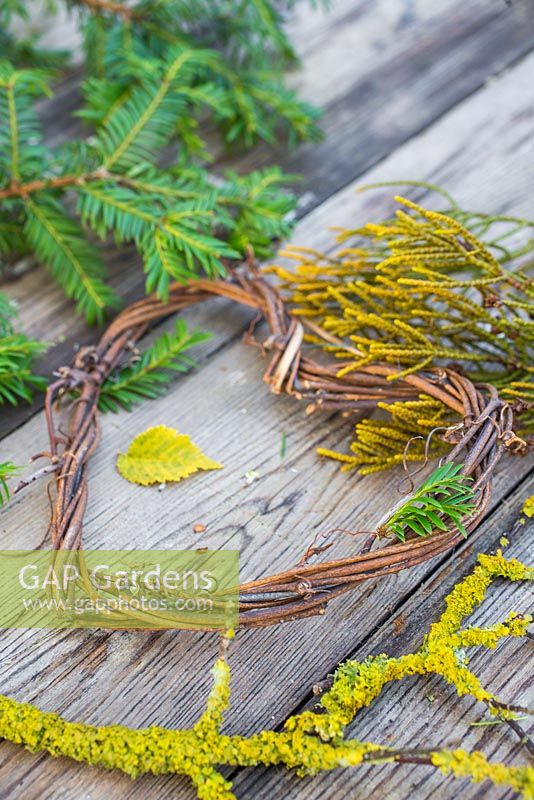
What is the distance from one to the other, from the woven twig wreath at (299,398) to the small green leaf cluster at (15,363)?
0.15ft

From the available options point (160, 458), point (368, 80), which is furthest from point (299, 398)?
point (368, 80)

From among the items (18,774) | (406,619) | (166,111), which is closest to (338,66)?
(166,111)

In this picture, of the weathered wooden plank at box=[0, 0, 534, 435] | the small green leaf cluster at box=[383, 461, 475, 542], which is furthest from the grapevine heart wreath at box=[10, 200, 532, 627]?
the weathered wooden plank at box=[0, 0, 534, 435]

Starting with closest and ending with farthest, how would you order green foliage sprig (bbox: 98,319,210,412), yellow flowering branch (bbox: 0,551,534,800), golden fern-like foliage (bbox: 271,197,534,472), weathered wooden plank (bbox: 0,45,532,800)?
yellow flowering branch (bbox: 0,551,534,800) < weathered wooden plank (bbox: 0,45,532,800) < golden fern-like foliage (bbox: 271,197,534,472) < green foliage sprig (bbox: 98,319,210,412)

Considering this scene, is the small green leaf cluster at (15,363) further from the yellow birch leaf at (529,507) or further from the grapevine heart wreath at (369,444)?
the yellow birch leaf at (529,507)

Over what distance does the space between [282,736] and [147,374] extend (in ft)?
1.91

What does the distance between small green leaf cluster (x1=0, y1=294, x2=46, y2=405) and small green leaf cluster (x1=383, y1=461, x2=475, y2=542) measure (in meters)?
0.56

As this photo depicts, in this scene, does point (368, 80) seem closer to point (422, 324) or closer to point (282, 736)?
point (422, 324)

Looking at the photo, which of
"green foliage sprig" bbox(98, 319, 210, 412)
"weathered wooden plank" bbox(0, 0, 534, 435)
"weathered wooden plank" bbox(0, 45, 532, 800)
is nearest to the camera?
"weathered wooden plank" bbox(0, 45, 532, 800)

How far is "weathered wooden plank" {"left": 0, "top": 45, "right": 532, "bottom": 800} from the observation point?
0.90 m

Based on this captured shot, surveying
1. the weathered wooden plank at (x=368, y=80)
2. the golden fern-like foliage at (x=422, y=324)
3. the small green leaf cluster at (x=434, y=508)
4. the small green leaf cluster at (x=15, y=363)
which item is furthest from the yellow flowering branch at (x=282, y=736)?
the weathered wooden plank at (x=368, y=80)

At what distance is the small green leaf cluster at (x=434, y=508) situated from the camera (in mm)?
860

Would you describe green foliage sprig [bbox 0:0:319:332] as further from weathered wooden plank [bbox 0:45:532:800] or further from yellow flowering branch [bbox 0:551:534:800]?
yellow flowering branch [bbox 0:551:534:800]

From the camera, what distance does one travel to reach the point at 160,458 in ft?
3.62
